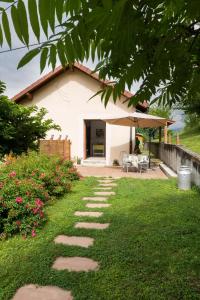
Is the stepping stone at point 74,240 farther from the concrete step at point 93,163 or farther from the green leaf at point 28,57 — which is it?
the concrete step at point 93,163

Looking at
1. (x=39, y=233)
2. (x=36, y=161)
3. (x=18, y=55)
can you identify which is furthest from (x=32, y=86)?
(x=18, y=55)

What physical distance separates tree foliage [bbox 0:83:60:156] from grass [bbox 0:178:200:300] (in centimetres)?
295

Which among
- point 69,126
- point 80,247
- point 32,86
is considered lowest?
point 80,247

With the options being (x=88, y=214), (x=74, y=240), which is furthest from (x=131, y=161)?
(x=74, y=240)

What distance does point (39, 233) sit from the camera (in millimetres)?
5816

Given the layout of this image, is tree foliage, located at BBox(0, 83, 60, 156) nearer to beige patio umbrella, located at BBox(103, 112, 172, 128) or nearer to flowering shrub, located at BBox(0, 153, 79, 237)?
flowering shrub, located at BBox(0, 153, 79, 237)

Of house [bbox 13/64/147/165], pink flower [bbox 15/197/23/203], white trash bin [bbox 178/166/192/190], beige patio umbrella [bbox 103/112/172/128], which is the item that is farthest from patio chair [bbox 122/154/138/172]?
pink flower [bbox 15/197/23/203]

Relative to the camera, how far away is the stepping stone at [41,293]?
138 inches

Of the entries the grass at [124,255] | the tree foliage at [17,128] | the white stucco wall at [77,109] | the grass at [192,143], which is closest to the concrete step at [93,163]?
the white stucco wall at [77,109]

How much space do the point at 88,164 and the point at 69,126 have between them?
2.61 meters

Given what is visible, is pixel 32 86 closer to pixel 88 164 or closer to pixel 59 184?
pixel 88 164

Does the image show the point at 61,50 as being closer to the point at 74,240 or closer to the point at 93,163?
the point at 74,240

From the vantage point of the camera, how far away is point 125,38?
1175 millimetres

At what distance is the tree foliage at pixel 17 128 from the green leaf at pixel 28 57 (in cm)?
784
